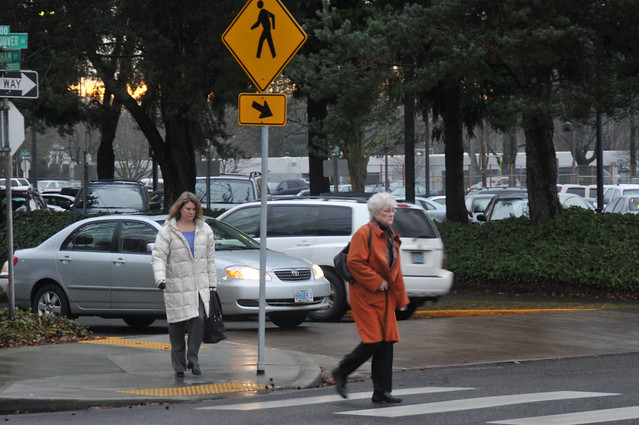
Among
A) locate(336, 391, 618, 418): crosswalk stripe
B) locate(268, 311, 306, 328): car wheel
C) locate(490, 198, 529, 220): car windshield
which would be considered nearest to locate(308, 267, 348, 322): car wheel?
locate(268, 311, 306, 328): car wheel

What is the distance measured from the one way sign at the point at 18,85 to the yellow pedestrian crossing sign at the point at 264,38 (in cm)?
415

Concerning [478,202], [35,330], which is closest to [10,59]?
[35,330]

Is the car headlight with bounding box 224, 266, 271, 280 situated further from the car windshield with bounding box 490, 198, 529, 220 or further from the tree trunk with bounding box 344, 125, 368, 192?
the tree trunk with bounding box 344, 125, 368, 192

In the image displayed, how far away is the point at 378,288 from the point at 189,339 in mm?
2369

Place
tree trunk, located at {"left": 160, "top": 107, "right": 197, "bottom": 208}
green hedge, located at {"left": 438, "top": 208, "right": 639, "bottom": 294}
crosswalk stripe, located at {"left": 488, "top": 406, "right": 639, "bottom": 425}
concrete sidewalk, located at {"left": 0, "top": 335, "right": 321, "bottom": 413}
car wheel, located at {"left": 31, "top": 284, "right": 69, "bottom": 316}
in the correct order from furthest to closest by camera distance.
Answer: tree trunk, located at {"left": 160, "top": 107, "right": 197, "bottom": 208} → green hedge, located at {"left": 438, "top": 208, "right": 639, "bottom": 294} → car wheel, located at {"left": 31, "top": 284, "right": 69, "bottom": 316} → concrete sidewalk, located at {"left": 0, "top": 335, "right": 321, "bottom": 413} → crosswalk stripe, located at {"left": 488, "top": 406, "right": 639, "bottom": 425}

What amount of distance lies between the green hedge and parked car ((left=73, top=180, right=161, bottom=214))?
28.4 feet

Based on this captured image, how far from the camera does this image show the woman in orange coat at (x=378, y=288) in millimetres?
8820

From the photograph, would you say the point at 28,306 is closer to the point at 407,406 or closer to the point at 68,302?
the point at 68,302

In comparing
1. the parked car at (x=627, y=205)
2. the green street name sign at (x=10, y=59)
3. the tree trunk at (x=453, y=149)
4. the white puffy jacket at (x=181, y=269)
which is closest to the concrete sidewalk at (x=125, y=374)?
the white puffy jacket at (x=181, y=269)

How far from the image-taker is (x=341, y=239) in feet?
52.9

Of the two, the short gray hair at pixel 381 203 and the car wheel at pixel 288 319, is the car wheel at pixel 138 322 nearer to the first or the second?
the car wheel at pixel 288 319

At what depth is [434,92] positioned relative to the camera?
2462 cm

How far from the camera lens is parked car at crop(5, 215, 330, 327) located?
13945mm

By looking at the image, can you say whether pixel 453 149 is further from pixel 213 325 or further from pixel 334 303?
pixel 213 325
